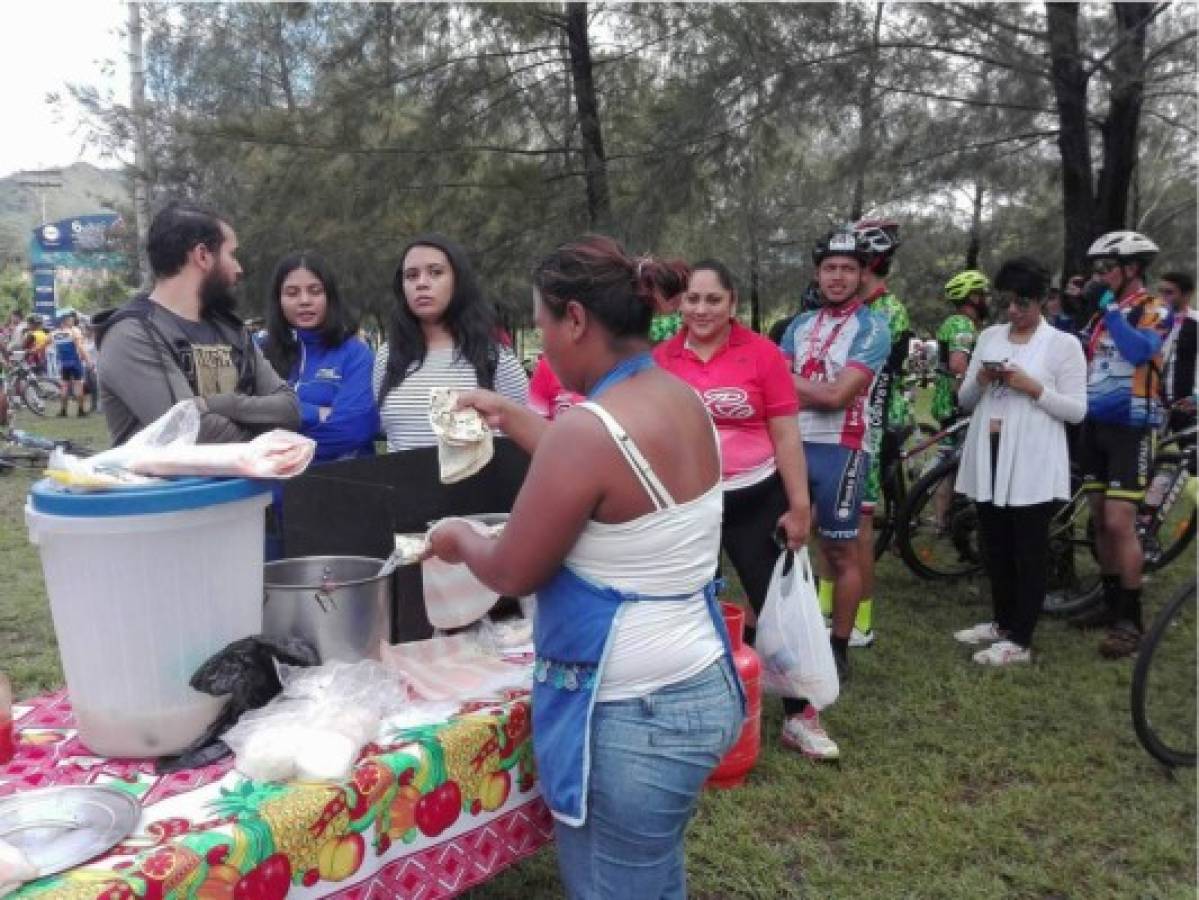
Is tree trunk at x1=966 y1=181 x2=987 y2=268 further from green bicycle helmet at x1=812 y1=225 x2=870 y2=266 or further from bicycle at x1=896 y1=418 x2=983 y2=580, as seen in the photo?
green bicycle helmet at x1=812 y1=225 x2=870 y2=266

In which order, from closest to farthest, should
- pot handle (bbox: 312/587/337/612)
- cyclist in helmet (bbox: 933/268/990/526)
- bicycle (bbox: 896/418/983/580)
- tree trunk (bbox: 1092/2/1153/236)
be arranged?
1. pot handle (bbox: 312/587/337/612)
2. tree trunk (bbox: 1092/2/1153/236)
3. bicycle (bbox: 896/418/983/580)
4. cyclist in helmet (bbox: 933/268/990/526)

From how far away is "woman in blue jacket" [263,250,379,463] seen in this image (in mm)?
3137

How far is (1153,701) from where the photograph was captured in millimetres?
3273

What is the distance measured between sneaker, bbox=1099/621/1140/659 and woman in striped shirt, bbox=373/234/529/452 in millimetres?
3053

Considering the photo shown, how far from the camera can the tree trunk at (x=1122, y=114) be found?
4.91 meters

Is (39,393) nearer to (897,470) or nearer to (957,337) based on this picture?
(897,470)

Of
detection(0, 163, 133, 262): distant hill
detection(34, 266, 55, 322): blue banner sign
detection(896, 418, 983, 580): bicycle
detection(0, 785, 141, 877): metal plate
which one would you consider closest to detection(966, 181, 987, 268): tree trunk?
detection(896, 418, 983, 580): bicycle

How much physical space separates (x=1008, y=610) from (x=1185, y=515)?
1729mm

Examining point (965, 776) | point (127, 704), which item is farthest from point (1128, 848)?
point (127, 704)

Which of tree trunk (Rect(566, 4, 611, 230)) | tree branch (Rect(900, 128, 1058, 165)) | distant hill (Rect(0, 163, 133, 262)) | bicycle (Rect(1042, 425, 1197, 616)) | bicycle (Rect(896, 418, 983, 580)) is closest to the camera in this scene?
bicycle (Rect(1042, 425, 1197, 616))

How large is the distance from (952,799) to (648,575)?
2074 mm

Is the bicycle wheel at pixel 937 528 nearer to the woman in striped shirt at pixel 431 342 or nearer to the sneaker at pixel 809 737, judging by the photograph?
the sneaker at pixel 809 737

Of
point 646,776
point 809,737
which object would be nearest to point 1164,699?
point 809,737

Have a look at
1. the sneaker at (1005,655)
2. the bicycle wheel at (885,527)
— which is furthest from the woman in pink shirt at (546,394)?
the bicycle wheel at (885,527)
